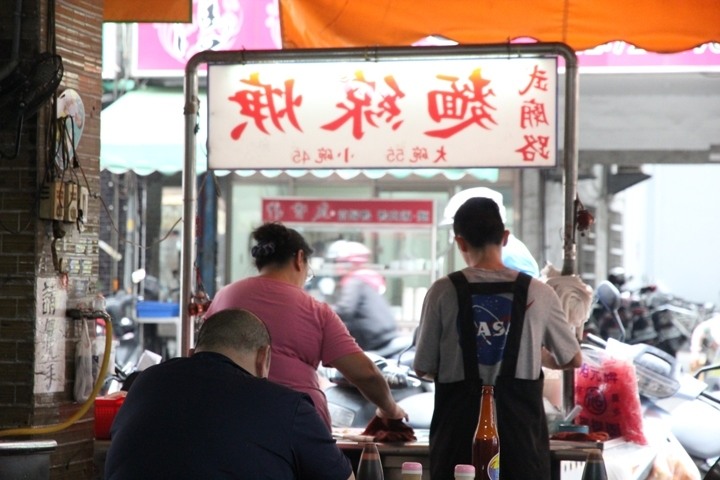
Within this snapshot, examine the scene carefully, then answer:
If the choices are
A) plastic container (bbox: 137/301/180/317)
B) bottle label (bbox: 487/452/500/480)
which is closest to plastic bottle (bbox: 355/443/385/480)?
bottle label (bbox: 487/452/500/480)

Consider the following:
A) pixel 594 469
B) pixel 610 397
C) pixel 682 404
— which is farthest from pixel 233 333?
pixel 682 404

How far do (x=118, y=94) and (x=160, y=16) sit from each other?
264 inches

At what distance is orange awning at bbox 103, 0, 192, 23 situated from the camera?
5805mm

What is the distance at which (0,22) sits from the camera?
448 cm

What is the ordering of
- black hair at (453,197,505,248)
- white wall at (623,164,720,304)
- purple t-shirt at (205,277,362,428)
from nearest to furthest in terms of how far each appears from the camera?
black hair at (453,197,505,248), purple t-shirt at (205,277,362,428), white wall at (623,164,720,304)

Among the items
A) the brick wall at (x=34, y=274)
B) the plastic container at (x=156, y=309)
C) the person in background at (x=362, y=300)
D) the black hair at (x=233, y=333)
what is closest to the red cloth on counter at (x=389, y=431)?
the brick wall at (x=34, y=274)

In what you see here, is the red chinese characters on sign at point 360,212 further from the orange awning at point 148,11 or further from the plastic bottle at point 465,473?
the plastic bottle at point 465,473

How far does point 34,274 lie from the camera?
4.41 metres

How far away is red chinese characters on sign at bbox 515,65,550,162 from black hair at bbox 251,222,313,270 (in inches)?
49.1

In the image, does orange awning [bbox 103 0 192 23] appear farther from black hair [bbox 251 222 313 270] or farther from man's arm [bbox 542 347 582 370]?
man's arm [bbox 542 347 582 370]

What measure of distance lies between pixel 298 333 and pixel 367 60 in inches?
63.5

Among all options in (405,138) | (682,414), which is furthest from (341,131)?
(682,414)

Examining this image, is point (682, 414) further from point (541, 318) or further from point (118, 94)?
point (118, 94)

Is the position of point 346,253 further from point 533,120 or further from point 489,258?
point 489,258
